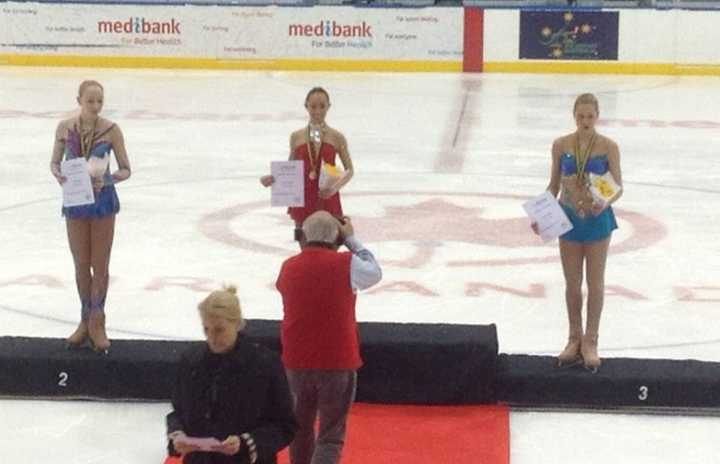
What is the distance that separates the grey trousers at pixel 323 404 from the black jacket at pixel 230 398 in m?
1.24

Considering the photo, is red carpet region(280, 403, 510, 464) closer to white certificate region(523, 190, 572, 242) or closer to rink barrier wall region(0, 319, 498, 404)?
rink barrier wall region(0, 319, 498, 404)

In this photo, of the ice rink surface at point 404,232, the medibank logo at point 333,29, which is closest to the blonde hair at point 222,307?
the ice rink surface at point 404,232

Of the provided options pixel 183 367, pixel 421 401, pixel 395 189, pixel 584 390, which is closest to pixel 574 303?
pixel 584 390

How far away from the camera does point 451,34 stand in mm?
27859

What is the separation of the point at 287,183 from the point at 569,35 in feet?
67.3

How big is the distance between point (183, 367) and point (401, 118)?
1713 cm

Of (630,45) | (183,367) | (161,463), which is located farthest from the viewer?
(630,45)

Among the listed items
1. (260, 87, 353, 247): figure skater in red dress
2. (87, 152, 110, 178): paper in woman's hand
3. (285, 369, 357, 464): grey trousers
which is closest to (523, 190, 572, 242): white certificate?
(260, 87, 353, 247): figure skater in red dress

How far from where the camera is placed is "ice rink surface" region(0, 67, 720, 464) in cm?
766

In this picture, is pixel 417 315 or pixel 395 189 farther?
pixel 395 189

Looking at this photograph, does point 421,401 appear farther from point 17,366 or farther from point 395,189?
point 395,189

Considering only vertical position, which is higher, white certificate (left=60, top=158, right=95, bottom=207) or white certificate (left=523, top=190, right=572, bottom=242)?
white certificate (left=60, top=158, right=95, bottom=207)

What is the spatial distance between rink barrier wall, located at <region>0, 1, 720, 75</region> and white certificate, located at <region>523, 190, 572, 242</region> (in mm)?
20785

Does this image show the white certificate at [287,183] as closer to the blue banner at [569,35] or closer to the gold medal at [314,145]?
the gold medal at [314,145]
